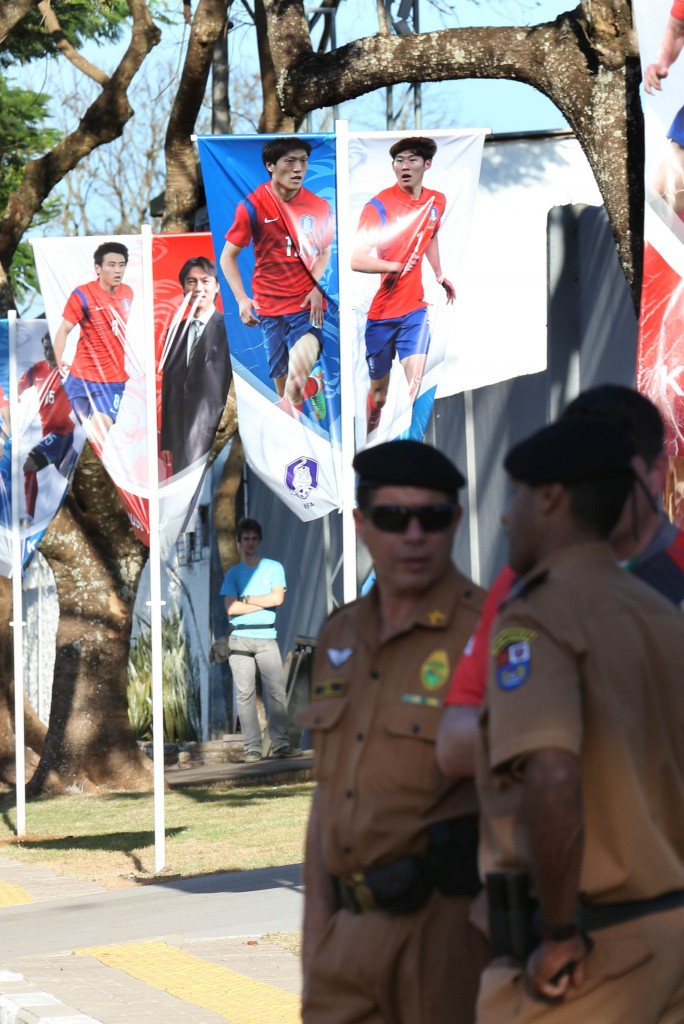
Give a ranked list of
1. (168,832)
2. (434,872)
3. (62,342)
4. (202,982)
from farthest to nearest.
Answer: (168,832) < (62,342) < (202,982) < (434,872)

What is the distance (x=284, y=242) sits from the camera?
29.9 feet

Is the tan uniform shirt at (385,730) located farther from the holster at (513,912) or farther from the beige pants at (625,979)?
the beige pants at (625,979)

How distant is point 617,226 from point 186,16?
12643 mm

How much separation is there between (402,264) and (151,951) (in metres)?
3.60

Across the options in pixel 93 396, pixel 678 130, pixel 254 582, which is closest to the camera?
pixel 678 130

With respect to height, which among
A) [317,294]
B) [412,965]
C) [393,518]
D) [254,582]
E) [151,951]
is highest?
[317,294]

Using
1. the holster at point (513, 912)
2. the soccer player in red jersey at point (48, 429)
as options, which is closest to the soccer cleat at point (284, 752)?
the soccer player in red jersey at point (48, 429)

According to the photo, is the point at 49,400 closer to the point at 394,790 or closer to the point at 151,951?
the point at 151,951

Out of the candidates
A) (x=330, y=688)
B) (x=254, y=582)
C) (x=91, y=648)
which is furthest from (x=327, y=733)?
(x=91, y=648)

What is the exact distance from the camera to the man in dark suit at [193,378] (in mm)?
11844

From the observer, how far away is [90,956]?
872 cm

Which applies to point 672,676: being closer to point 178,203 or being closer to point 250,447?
point 250,447

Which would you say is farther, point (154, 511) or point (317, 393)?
point (154, 511)

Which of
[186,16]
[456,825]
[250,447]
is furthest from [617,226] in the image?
[186,16]
